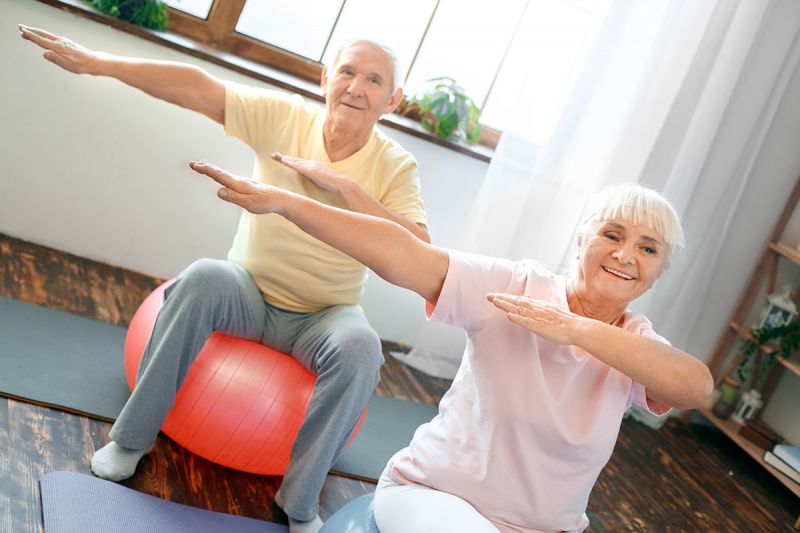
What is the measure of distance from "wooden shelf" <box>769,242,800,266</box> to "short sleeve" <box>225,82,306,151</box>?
243 centimetres

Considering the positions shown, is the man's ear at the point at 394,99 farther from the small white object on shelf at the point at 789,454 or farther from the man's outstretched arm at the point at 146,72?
the small white object on shelf at the point at 789,454

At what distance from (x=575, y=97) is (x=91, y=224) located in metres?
1.93

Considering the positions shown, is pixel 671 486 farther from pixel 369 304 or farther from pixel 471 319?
pixel 471 319

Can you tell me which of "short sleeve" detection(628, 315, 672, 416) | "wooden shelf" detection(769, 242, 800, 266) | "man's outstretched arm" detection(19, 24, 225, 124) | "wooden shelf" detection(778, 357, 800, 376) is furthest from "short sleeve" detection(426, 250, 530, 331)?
"wooden shelf" detection(769, 242, 800, 266)

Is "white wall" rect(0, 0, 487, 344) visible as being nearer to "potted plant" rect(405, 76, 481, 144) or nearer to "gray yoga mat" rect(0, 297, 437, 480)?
"potted plant" rect(405, 76, 481, 144)

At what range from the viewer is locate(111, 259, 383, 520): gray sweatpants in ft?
6.86

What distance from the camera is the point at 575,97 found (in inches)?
138

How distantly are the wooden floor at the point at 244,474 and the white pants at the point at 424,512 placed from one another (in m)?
0.65

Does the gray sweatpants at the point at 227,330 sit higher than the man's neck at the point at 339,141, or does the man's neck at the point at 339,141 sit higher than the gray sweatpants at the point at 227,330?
the man's neck at the point at 339,141

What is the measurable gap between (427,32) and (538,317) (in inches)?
93.3

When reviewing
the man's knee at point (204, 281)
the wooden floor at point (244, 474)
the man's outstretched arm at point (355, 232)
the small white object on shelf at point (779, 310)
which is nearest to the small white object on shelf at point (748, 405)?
the wooden floor at point (244, 474)

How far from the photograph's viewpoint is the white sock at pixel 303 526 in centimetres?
212

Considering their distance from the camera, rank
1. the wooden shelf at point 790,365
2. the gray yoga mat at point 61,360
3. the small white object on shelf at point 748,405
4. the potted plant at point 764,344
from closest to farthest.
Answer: the gray yoga mat at point 61,360 < the wooden shelf at point 790,365 < the potted plant at point 764,344 < the small white object on shelf at point 748,405

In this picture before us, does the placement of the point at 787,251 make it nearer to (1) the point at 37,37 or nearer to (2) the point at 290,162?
(2) the point at 290,162
